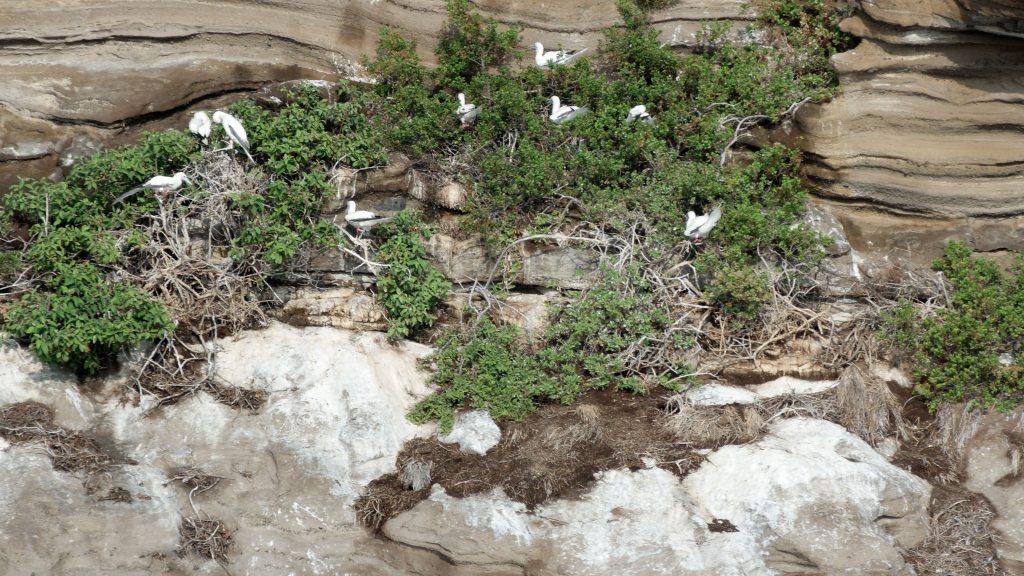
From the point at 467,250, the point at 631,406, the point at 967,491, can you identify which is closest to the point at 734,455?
the point at 631,406

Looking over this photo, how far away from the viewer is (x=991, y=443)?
6.62 m

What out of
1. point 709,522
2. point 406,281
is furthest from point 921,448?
point 406,281

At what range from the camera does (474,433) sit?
6570mm

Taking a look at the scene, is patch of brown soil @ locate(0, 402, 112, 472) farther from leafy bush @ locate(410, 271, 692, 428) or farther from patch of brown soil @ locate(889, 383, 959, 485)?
patch of brown soil @ locate(889, 383, 959, 485)

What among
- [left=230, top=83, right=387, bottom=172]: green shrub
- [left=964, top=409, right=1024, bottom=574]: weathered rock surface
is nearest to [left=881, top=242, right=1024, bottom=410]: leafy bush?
[left=964, top=409, right=1024, bottom=574]: weathered rock surface

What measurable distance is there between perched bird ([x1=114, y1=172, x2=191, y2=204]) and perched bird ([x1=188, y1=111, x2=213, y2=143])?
0.42 metres

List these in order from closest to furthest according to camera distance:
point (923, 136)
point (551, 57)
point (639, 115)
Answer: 1. point (923, 136)
2. point (639, 115)
3. point (551, 57)

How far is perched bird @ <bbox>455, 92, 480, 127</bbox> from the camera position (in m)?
7.92

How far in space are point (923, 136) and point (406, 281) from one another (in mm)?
4401

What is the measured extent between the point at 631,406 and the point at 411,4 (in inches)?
167

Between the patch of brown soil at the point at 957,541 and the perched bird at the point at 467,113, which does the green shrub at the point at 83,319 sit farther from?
the patch of brown soil at the point at 957,541

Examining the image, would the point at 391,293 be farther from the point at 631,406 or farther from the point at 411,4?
the point at 411,4

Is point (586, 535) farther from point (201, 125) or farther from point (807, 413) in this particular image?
point (201, 125)

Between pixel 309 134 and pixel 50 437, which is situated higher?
pixel 309 134
